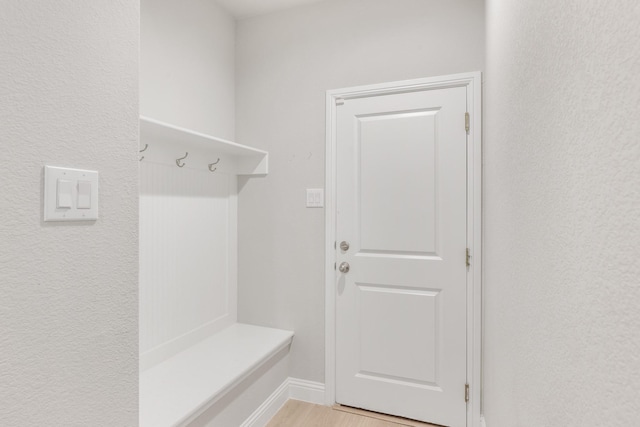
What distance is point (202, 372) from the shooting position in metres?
1.80

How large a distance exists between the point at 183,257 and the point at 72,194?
51.0 inches

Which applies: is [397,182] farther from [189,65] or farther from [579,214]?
[579,214]

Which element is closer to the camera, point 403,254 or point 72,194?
point 72,194

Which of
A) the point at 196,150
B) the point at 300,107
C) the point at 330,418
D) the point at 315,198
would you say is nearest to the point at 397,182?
the point at 315,198

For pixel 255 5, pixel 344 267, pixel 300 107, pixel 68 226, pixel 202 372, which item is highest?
pixel 255 5

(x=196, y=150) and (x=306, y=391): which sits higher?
(x=196, y=150)

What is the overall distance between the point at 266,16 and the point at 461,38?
4.23 ft

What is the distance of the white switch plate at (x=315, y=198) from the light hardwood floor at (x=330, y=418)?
4.16 ft

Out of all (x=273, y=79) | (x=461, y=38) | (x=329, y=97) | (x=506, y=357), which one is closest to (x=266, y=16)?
(x=273, y=79)

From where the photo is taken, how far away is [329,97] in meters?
2.27

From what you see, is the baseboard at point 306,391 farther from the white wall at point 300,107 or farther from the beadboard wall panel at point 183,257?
the beadboard wall panel at point 183,257

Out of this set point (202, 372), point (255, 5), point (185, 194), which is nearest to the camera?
point (202, 372)

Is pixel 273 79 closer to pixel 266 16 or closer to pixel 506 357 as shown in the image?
pixel 266 16

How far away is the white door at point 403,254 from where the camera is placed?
2025 mm
